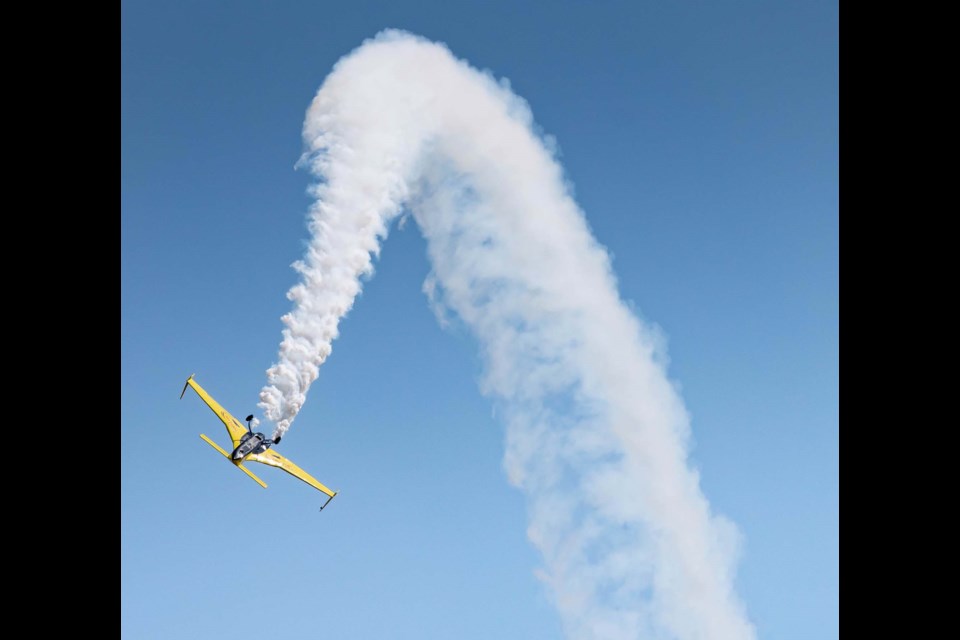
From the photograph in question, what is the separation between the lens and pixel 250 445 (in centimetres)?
6731

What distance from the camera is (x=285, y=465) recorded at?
7588cm

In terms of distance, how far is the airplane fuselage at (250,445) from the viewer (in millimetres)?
66938

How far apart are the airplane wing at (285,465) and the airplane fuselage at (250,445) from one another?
58 cm

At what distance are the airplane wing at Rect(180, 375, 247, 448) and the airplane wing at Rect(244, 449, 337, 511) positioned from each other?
1964 millimetres

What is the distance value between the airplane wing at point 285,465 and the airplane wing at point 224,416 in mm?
1964

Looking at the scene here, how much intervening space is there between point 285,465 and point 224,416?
8402mm

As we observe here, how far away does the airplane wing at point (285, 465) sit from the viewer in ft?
227

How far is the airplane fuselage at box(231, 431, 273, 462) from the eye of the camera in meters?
66.9
